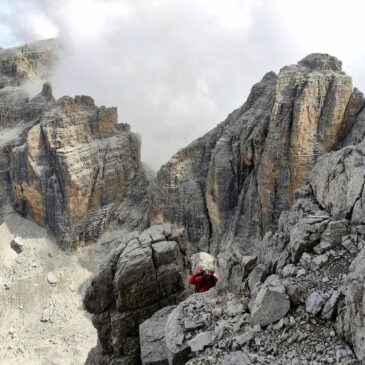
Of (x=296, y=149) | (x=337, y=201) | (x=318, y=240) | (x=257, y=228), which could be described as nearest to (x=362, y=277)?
(x=318, y=240)

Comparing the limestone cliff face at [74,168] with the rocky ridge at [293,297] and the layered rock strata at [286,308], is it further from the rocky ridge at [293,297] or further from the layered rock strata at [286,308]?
the layered rock strata at [286,308]

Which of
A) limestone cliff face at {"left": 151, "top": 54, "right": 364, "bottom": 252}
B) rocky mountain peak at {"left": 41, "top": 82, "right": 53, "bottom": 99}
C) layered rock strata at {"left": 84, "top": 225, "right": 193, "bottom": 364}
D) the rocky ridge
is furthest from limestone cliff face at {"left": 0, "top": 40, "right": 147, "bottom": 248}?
the rocky ridge

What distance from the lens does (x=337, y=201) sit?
62.8 feet

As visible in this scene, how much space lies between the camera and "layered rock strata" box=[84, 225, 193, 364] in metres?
24.2

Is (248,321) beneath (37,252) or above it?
beneath

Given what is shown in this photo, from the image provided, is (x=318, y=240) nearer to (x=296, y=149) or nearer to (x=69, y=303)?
(x=296, y=149)

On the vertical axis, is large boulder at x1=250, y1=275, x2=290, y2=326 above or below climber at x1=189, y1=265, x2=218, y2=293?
below

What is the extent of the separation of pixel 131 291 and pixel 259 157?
3370 cm

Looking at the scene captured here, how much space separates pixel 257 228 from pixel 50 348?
33.3 metres

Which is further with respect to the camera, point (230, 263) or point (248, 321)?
point (230, 263)

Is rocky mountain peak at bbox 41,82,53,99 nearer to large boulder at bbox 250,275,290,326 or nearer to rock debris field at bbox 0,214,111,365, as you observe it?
rock debris field at bbox 0,214,111,365

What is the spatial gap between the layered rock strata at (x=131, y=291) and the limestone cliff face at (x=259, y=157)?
27.5m

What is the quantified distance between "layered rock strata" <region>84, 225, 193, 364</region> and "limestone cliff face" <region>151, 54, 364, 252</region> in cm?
2754

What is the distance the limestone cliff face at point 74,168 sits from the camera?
69875mm
